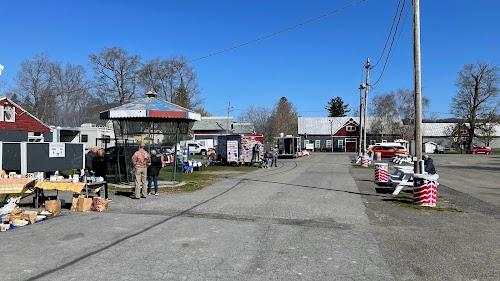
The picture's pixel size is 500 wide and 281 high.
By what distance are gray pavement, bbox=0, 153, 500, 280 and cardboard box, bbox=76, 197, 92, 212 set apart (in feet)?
1.63

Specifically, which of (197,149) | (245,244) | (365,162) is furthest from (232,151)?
(245,244)

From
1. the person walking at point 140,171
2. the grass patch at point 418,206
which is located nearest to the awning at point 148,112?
the person walking at point 140,171

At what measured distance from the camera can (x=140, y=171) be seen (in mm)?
16375

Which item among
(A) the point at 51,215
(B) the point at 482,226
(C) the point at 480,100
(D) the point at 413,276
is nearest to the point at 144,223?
(A) the point at 51,215

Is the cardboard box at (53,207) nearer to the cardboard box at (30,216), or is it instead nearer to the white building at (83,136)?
the cardboard box at (30,216)

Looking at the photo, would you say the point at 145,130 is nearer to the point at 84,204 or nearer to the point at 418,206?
the point at 84,204

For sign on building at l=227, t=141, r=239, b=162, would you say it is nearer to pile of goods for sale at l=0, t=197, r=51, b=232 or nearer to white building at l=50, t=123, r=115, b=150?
white building at l=50, t=123, r=115, b=150

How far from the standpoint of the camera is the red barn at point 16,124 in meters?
38.9

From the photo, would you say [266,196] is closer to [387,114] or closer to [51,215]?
[51,215]

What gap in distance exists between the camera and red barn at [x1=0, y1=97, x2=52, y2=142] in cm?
3891

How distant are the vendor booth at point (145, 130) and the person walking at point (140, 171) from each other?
4.21m

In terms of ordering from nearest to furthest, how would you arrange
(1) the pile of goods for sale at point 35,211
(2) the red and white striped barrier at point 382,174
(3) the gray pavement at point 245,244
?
(3) the gray pavement at point 245,244 < (1) the pile of goods for sale at point 35,211 < (2) the red and white striped barrier at point 382,174

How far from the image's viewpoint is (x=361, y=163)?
42844 millimetres

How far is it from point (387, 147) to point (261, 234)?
56931 millimetres
